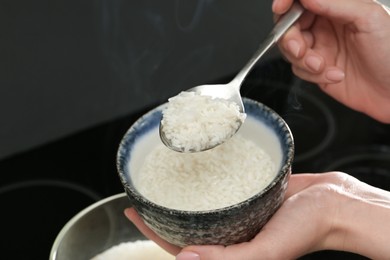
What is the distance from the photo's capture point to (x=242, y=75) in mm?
948

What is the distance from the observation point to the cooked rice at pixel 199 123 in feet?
2.69

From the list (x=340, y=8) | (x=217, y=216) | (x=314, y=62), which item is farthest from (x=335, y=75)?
(x=217, y=216)

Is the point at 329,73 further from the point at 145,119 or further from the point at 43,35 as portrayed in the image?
the point at 43,35

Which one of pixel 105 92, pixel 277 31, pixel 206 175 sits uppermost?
pixel 277 31

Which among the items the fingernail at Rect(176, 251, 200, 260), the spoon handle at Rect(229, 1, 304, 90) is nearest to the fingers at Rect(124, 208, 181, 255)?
Result: the fingernail at Rect(176, 251, 200, 260)

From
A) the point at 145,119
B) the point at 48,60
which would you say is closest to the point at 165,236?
the point at 145,119

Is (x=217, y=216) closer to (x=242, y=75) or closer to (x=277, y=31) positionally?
(x=242, y=75)

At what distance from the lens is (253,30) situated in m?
1.36

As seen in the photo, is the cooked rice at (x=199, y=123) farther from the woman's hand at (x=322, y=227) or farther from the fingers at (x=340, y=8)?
the fingers at (x=340, y=8)

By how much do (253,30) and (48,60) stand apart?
1.50 feet

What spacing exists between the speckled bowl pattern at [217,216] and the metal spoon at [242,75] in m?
0.09

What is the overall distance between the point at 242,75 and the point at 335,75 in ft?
0.76

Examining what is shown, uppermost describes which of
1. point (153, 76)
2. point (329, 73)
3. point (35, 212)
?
point (329, 73)

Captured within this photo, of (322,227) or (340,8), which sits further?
(340,8)
